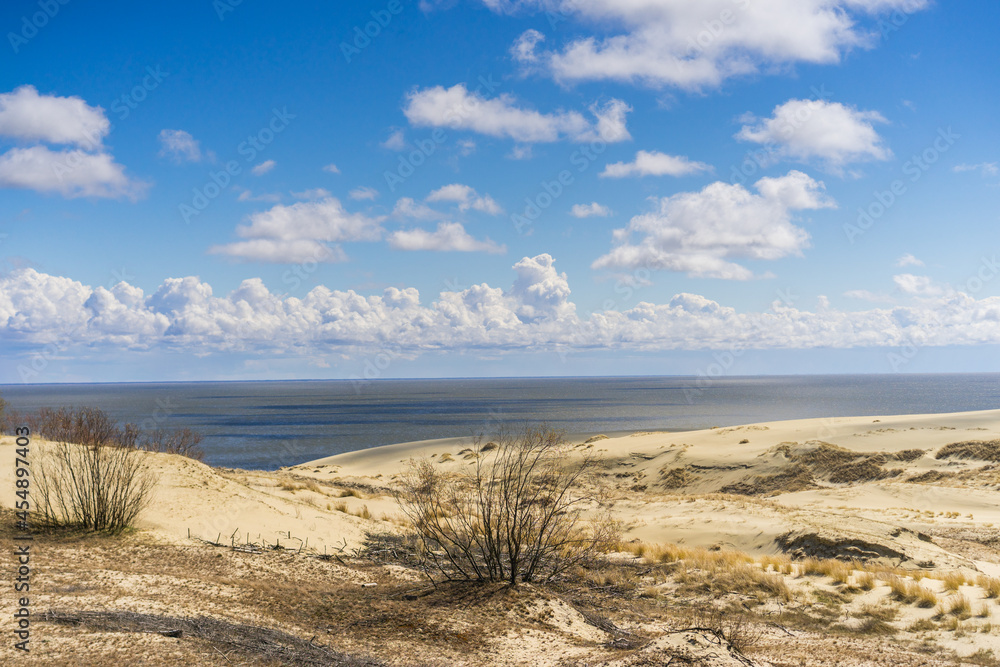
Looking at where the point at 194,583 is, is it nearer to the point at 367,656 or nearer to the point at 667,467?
the point at 367,656

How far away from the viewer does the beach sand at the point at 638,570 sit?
25.6 ft

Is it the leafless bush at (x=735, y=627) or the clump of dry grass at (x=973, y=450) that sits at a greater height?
the leafless bush at (x=735, y=627)

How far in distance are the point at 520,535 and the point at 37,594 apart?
6839 mm

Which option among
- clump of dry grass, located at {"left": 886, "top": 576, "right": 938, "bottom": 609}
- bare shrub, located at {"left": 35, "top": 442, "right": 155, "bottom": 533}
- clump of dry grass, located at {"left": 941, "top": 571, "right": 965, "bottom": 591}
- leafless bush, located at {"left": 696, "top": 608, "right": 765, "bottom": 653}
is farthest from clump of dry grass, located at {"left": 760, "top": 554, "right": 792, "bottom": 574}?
bare shrub, located at {"left": 35, "top": 442, "right": 155, "bottom": 533}

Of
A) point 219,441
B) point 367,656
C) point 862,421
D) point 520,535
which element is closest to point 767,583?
point 520,535

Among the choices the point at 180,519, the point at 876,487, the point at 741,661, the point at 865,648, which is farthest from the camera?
the point at 876,487

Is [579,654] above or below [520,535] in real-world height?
below

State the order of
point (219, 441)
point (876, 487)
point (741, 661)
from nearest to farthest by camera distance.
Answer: point (741, 661)
point (876, 487)
point (219, 441)

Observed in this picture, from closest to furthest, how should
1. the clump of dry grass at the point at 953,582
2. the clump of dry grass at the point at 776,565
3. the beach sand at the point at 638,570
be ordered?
the beach sand at the point at 638,570 < the clump of dry grass at the point at 953,582 < the clump of dry grass at the point at 776,565

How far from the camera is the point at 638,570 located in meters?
13.3

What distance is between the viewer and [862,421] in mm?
43906

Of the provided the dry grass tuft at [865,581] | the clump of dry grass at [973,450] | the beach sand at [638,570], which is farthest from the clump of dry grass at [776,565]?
the clump of dry grass at [973,450]

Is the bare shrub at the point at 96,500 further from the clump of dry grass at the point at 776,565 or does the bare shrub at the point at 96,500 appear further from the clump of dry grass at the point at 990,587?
the clump of dry grass at the point at 990,587

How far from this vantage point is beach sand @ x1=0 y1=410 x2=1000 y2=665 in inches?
307
